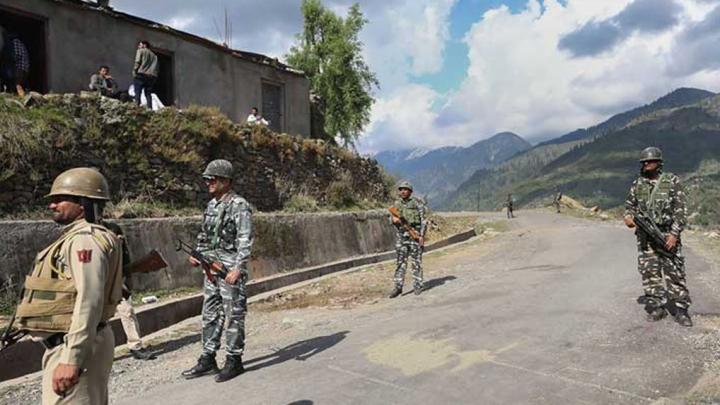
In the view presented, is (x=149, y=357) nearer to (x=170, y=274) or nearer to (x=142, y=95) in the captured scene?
(x=170, y=274)

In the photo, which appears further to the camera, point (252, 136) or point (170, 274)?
point (252, 136)

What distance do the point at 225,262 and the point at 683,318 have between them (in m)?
5.23

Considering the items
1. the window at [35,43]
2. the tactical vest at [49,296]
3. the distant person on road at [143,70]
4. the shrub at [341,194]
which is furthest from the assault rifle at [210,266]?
the shrub at [341,194]

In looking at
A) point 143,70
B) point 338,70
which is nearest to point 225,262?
point 143,70

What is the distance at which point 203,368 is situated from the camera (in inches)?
211

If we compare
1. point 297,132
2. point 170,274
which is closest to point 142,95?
point 170,274

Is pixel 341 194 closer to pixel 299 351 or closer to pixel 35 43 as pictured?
pixel 35 43

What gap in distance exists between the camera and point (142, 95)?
13578 millimetres

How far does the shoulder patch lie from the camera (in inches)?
109

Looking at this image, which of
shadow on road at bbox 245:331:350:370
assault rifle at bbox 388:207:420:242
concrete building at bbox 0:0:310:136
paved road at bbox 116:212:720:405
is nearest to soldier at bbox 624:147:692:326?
paved road at bbox 116:212:720:405

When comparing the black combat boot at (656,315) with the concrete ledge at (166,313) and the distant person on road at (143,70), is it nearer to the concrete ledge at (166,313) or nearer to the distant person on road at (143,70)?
the concrete ledge at (166,313)

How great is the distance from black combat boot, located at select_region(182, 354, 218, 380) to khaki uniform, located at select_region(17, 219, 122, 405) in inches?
97.8

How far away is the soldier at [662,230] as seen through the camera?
6555 millimetres

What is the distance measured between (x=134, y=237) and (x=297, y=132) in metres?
12.7
